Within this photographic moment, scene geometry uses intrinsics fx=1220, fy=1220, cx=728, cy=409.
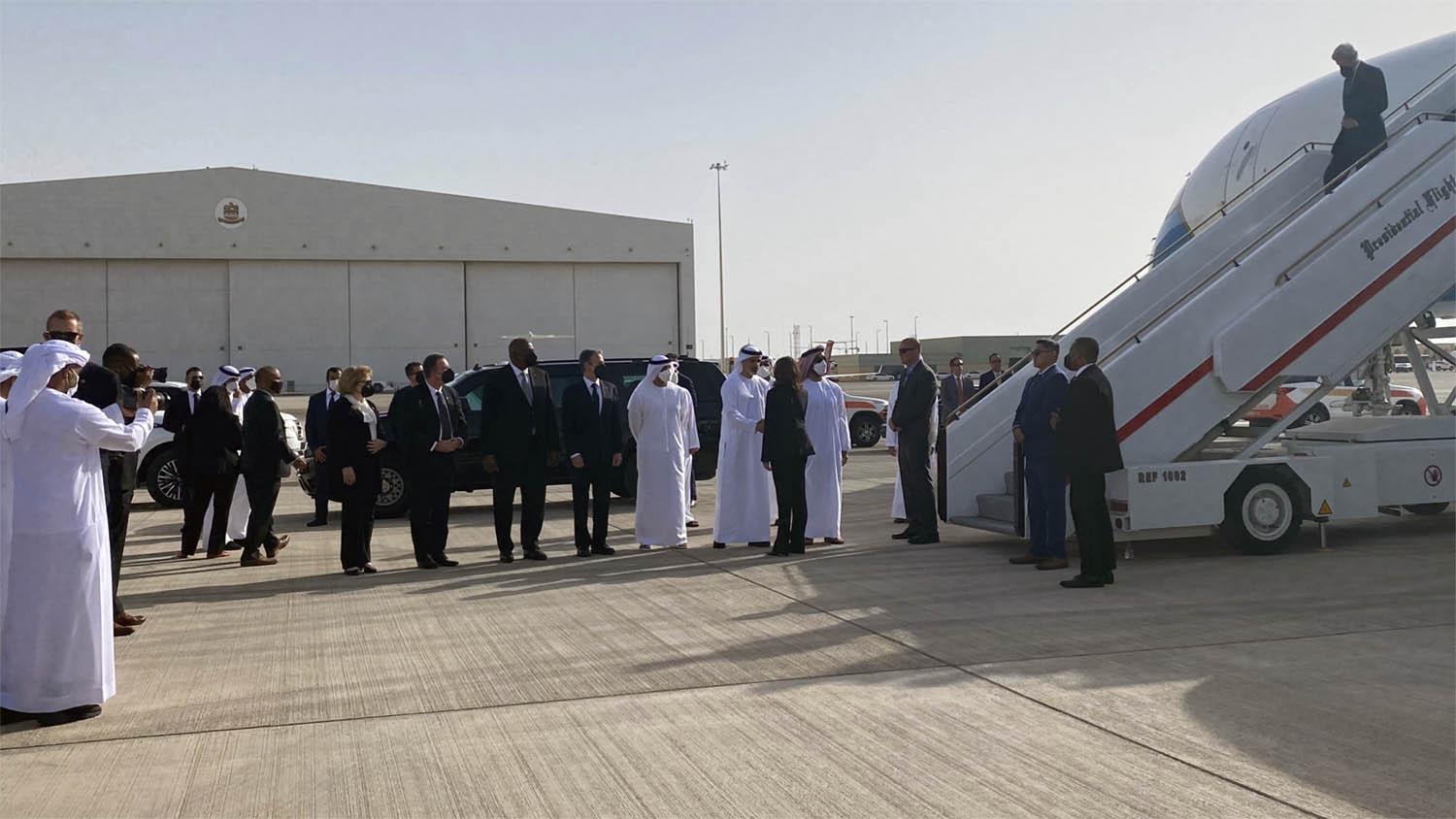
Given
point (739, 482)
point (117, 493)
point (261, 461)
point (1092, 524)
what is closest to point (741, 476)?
point (739, 482)

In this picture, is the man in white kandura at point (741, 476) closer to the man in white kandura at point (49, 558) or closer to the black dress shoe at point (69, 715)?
the black dress shoe at point (69, 715)

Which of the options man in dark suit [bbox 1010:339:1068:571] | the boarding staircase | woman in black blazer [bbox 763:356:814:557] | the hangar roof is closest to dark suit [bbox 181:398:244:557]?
woman in black blazer [bbox 763:356:814:557]

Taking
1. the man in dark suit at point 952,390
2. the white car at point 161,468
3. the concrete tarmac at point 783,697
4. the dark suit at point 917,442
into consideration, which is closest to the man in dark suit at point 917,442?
the dark suit at point 917,442

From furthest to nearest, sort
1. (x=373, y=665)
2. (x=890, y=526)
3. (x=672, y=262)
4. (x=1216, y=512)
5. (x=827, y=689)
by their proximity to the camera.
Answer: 1. (x=672, y=262)
2. (x=890, y=526)
3. (x=1216, y=512)
4. (x=373, y=665)
5. (x=827, y=689)

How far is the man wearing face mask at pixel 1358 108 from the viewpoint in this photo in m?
11.1

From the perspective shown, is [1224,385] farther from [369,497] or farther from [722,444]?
[369,497]

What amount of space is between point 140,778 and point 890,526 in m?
9.11

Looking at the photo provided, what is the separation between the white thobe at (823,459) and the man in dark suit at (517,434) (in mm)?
2570

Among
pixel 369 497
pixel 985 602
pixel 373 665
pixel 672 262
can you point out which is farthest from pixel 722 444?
Result: pixel 672 262

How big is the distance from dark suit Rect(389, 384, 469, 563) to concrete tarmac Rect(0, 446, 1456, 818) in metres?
0.83

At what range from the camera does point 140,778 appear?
4891 mm

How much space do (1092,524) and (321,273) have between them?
4778 centimetres

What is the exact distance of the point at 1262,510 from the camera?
1009cm

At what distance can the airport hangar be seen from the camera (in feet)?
160
